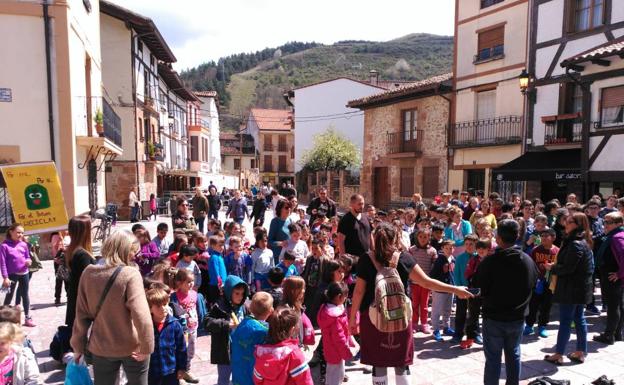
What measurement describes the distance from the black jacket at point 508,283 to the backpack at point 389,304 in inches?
34.8

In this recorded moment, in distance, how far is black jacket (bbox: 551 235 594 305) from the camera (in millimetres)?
4676

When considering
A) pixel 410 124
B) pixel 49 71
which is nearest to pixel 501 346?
pixel 49 71

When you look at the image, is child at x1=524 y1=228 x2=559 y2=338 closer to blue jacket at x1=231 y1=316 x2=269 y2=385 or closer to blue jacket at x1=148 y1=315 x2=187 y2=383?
blue jacket at x1=231 y1=316 x2=269 y2=385

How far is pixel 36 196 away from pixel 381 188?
18376 millimetres

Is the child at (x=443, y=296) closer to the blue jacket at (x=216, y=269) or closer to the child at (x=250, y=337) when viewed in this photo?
the blue jacket at (x=216, y=269)

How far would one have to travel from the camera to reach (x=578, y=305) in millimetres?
4805

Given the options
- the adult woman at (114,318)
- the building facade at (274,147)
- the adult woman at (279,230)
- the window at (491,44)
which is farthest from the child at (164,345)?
the building facade at (274,147)

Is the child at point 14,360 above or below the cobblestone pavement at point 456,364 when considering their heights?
above

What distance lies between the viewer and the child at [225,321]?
3768 mm

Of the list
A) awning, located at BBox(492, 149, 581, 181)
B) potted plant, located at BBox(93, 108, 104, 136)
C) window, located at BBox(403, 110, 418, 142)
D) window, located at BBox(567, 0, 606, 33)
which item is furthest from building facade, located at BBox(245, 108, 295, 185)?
potted plant, located at BBox(93, 108, 104, 136)

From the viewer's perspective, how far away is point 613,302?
5.20 m

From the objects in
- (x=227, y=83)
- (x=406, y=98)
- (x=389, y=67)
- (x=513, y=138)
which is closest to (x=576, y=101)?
(x=513, y=138)

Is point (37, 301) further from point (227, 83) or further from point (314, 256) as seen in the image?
point (227, 83)

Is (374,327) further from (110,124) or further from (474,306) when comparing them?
(110,124)
